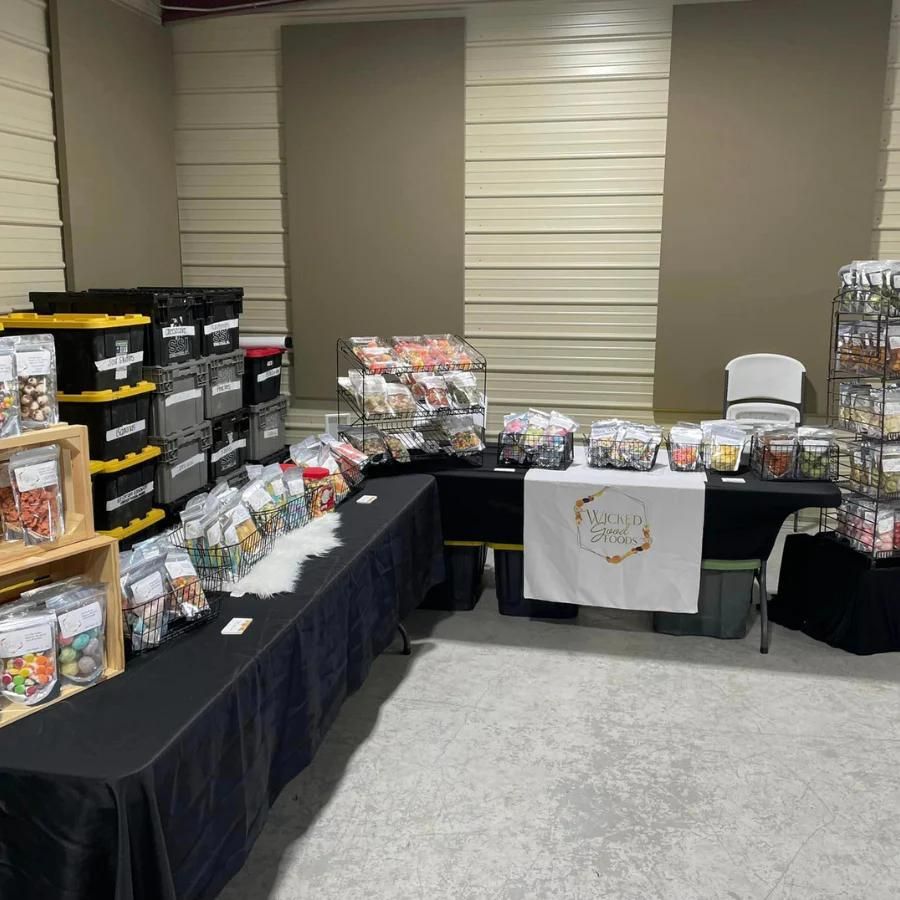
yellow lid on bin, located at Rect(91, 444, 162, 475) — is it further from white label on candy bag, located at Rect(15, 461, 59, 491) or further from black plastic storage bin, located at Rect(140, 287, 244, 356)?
white label on candy bag, located at Rect(15, 461, 59, 491)

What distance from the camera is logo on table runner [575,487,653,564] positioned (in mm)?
3811

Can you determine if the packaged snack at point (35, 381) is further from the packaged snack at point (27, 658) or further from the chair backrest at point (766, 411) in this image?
the chair backrest at point (766, 411)

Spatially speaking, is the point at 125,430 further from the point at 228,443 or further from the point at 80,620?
the point at 80,620

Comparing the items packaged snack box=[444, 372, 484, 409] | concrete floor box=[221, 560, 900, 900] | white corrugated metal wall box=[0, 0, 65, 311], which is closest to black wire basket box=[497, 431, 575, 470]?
packaged snack box=[444, 372, 484, 409]

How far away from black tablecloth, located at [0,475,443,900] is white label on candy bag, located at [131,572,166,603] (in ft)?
0.48

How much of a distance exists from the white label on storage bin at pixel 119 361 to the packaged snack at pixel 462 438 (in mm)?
1413

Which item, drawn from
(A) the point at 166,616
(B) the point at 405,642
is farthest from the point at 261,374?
(A) the point at 166,616

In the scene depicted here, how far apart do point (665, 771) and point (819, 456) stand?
1.61m

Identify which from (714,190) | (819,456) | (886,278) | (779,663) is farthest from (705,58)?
(779,663)

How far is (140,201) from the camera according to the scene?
19.3 feet

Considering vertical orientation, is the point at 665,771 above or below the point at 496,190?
below

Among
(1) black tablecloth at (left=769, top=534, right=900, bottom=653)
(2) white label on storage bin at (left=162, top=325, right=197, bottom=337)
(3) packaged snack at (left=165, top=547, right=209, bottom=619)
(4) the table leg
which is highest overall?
(2) white label on storage bin at (left=162, top=325, right=197, bottom=337)

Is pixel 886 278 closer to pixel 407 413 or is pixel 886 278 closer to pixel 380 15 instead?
pixel 407 413

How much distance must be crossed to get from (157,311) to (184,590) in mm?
2022
